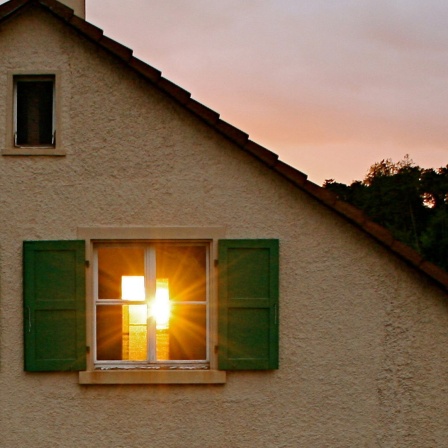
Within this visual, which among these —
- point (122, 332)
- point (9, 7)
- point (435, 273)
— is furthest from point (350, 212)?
point (9, 7)

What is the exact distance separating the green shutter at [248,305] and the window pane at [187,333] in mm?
291

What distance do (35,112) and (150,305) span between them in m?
2.27

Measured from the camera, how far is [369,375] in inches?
273

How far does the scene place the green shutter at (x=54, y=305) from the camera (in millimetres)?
6789

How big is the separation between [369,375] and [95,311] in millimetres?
2805

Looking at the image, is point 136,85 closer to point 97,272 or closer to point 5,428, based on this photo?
point 97,272

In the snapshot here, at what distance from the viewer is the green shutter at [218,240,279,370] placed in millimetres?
6852

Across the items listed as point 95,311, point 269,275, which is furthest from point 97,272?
point 269,275

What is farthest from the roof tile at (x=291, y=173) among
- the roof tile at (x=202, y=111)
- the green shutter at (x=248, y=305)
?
the roof tile at (x=202, y=111)

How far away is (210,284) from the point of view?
22.9 ft

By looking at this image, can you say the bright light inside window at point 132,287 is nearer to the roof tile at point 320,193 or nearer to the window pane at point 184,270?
the window pane at point 184,270

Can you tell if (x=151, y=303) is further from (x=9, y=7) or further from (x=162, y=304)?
(x=9, y=7)

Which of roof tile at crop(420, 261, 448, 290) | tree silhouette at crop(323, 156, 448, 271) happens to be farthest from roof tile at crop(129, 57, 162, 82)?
tree silhouette at crop(323, 156, 448, 271)

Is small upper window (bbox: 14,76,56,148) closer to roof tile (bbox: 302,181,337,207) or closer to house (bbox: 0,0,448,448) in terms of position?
house (bbox: 0,0,448,448)
